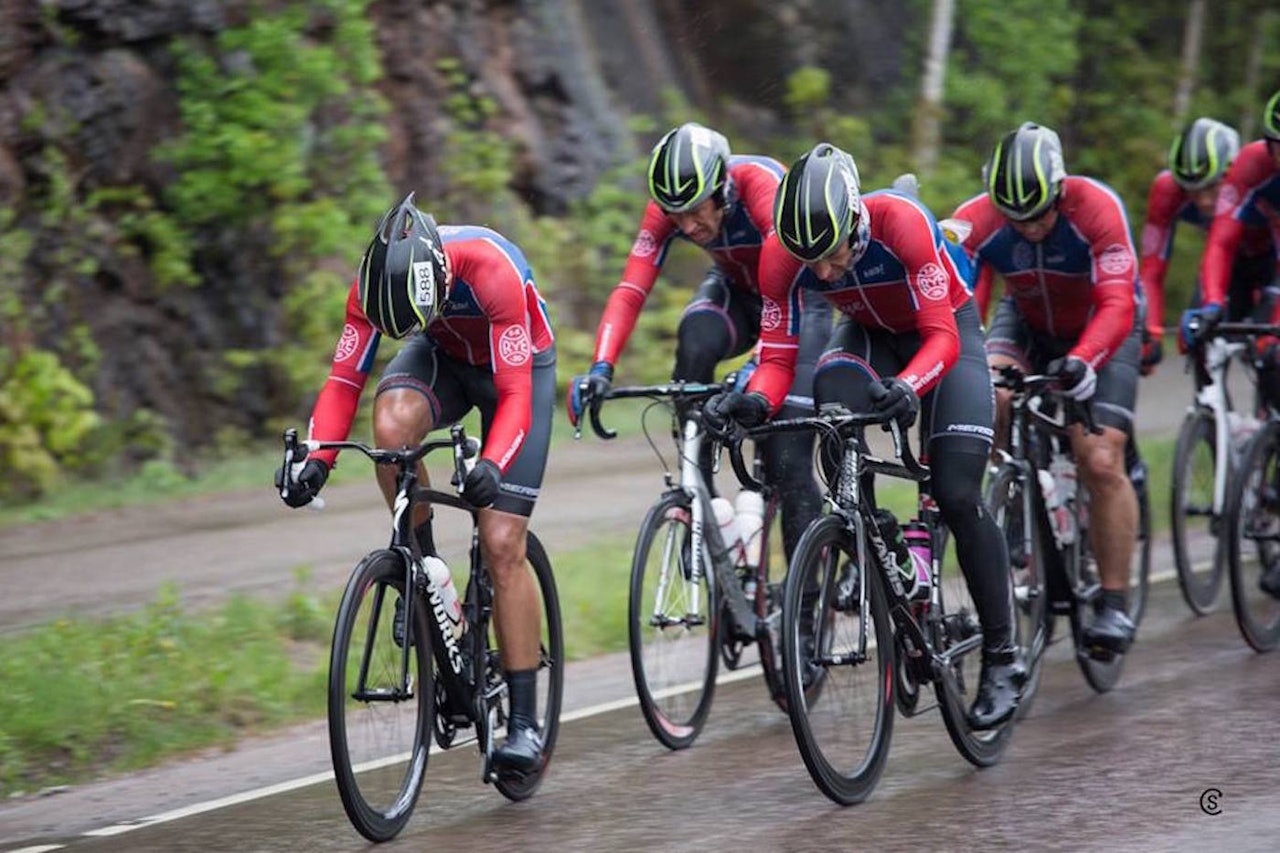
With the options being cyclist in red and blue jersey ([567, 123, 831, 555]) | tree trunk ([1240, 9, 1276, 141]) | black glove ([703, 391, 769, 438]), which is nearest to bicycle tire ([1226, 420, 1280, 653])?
cyclist in red and blue jersey ([567, 123, 831, 555])

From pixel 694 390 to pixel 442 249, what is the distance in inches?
68.4

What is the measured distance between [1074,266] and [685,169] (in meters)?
1.93

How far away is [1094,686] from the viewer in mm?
8312

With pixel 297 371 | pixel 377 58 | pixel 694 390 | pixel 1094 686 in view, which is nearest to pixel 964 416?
pixel 694 390

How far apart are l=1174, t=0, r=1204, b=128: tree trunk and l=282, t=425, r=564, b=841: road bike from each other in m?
22.3

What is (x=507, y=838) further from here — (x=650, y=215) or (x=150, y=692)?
(x=650, y=215)

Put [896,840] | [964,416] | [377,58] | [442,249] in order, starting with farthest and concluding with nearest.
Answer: [377,58] → [964,416] → [442,249] → [896,840]

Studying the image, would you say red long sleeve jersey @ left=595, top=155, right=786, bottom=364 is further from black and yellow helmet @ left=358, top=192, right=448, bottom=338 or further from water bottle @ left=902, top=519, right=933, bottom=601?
black and yellow helmet @ left=358, top=192, right=448, bottom=338

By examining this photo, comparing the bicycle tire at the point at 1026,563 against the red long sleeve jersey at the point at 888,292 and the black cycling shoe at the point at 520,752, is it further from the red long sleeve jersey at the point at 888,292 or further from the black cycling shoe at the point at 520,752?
the black cycling shoe at the point at 520,752

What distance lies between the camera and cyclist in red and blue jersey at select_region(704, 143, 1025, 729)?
652cm

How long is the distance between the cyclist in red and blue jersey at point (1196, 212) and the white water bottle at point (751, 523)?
132 inches

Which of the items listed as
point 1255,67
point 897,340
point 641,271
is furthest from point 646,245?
point 1255,67

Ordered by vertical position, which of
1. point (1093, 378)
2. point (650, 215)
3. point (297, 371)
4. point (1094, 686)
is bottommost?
point (297, 371)

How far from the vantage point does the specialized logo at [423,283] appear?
615cm
